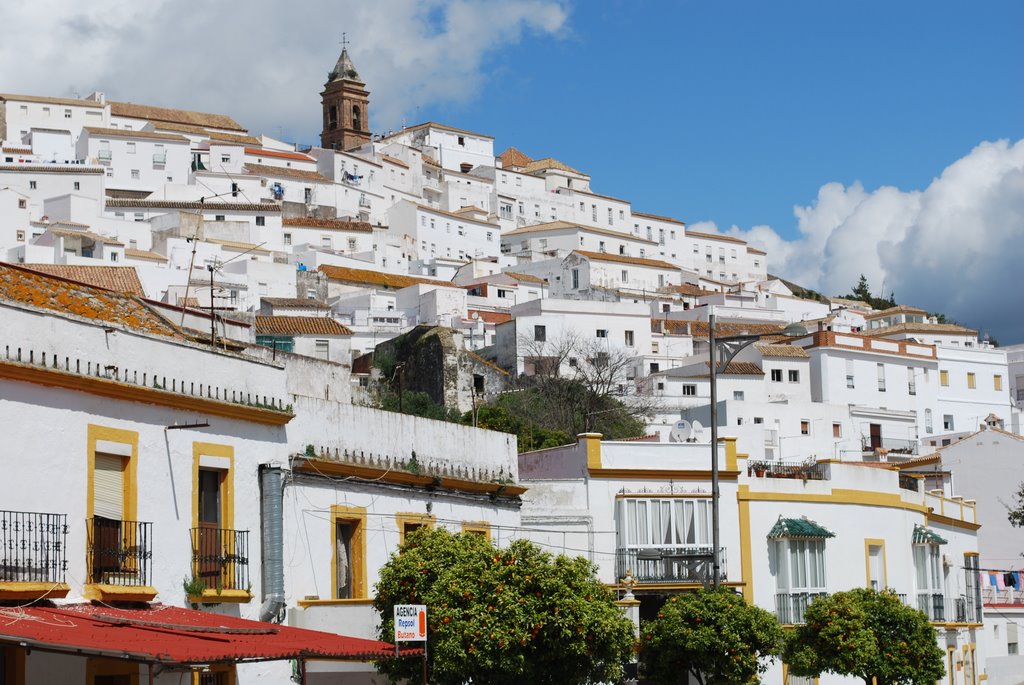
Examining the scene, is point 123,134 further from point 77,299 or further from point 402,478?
point 77,299

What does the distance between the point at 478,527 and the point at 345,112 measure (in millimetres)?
122131

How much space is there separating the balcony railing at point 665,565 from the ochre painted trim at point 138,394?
12.4 meters

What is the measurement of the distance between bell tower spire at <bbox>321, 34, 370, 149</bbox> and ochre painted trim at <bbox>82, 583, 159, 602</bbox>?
416 feet

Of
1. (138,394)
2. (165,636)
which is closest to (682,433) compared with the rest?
(138,394)

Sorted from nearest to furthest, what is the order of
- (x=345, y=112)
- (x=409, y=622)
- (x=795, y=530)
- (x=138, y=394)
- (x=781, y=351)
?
1. (x=409, y=622)
2. (x=138, y=394)
3. (x=795, y=530)
4. (x=781, y=351)
5. (x=345, y=112)

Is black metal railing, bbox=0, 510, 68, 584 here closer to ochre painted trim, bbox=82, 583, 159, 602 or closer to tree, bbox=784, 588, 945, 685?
ochre painted trim, bbox=82, 583, 159, 602

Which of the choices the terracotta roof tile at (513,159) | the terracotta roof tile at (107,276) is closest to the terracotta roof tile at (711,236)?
the terracotta roof tile at (513,159)

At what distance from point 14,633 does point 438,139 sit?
13114 cm

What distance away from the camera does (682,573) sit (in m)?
34.0

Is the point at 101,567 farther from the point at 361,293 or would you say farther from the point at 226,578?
the point at 361,293

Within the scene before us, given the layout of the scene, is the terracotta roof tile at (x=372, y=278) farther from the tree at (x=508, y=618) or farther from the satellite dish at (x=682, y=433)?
the tree at (x=508, y=618)

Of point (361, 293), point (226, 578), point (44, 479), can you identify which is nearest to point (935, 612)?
point (226, 578)

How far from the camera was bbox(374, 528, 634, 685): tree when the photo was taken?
20.8 m

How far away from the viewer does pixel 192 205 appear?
351 feet
